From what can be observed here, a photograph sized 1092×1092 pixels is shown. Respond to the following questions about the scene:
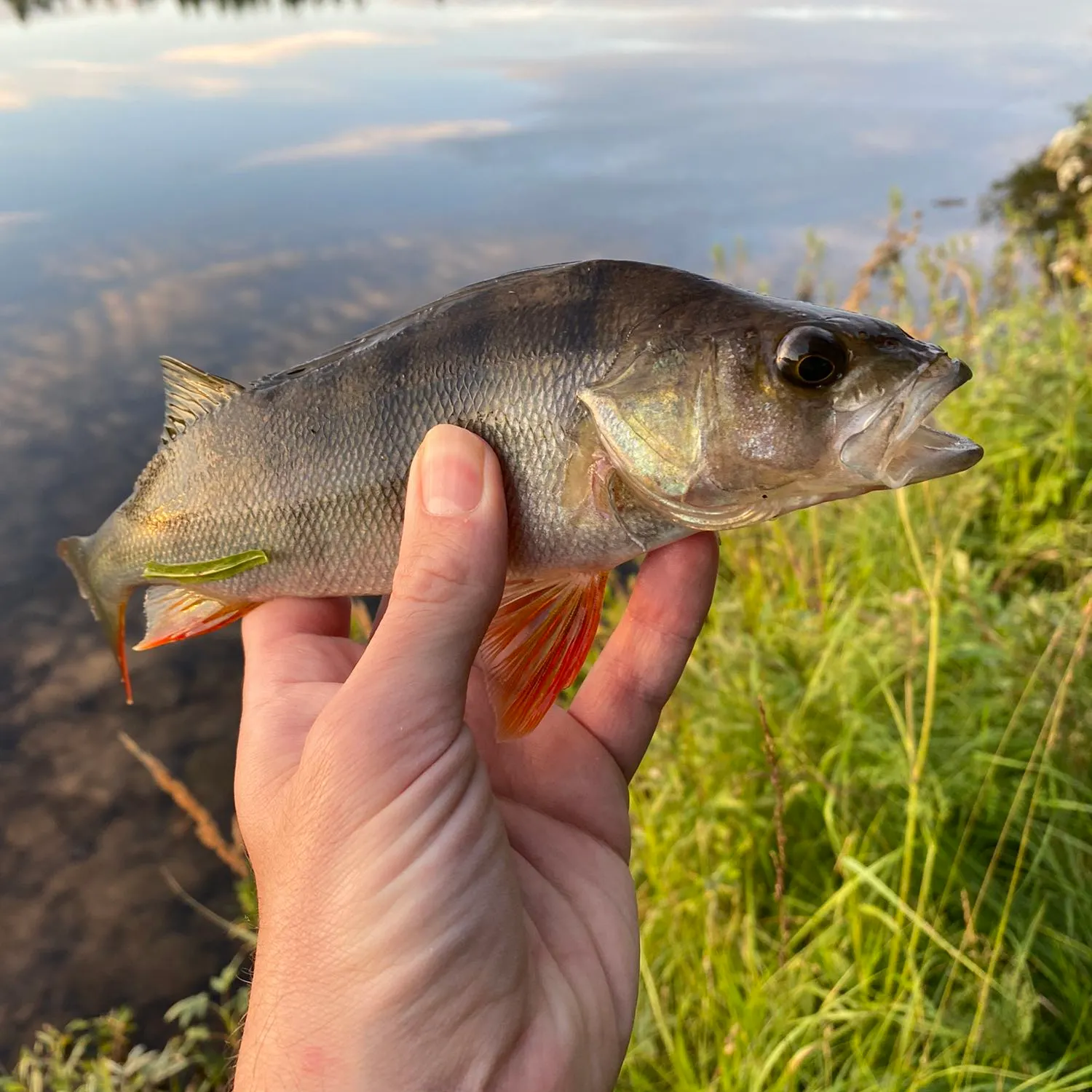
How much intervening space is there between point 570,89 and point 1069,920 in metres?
16.8

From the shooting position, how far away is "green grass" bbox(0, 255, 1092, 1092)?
2561 mm

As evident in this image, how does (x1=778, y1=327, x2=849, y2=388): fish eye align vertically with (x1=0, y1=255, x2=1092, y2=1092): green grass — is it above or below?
above

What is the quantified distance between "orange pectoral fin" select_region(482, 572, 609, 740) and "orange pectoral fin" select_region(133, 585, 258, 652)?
0.87 meters

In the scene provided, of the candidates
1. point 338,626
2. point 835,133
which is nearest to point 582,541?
point 338,626

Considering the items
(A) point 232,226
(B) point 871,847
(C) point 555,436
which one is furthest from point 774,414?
(A) point 232,226

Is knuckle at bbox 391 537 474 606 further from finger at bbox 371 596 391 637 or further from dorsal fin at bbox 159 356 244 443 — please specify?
dorsal fin at bbox 159 356 244 443

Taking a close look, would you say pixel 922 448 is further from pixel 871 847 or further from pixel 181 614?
pixel 181 614

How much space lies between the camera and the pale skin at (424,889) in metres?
1.70

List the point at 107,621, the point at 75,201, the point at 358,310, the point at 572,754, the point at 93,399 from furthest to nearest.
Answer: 1. the point at 75,201
2. the point at 358,310
3. the point at 93,399
4. the point at 107,621
5. the point at 572,754

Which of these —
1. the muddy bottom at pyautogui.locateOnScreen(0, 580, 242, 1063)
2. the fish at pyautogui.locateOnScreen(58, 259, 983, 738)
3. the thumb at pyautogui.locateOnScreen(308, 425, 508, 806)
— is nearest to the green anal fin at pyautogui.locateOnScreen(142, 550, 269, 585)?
the fish at pyautogui.locateOnScreen(58, 259, 983, 738)

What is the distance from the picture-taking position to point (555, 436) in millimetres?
2137

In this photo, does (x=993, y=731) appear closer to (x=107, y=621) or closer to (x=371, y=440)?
(x=371, y=440)

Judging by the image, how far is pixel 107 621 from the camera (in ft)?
9.39

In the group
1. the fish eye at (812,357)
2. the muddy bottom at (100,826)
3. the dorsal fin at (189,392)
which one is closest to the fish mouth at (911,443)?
the fish eye at (812,357)
